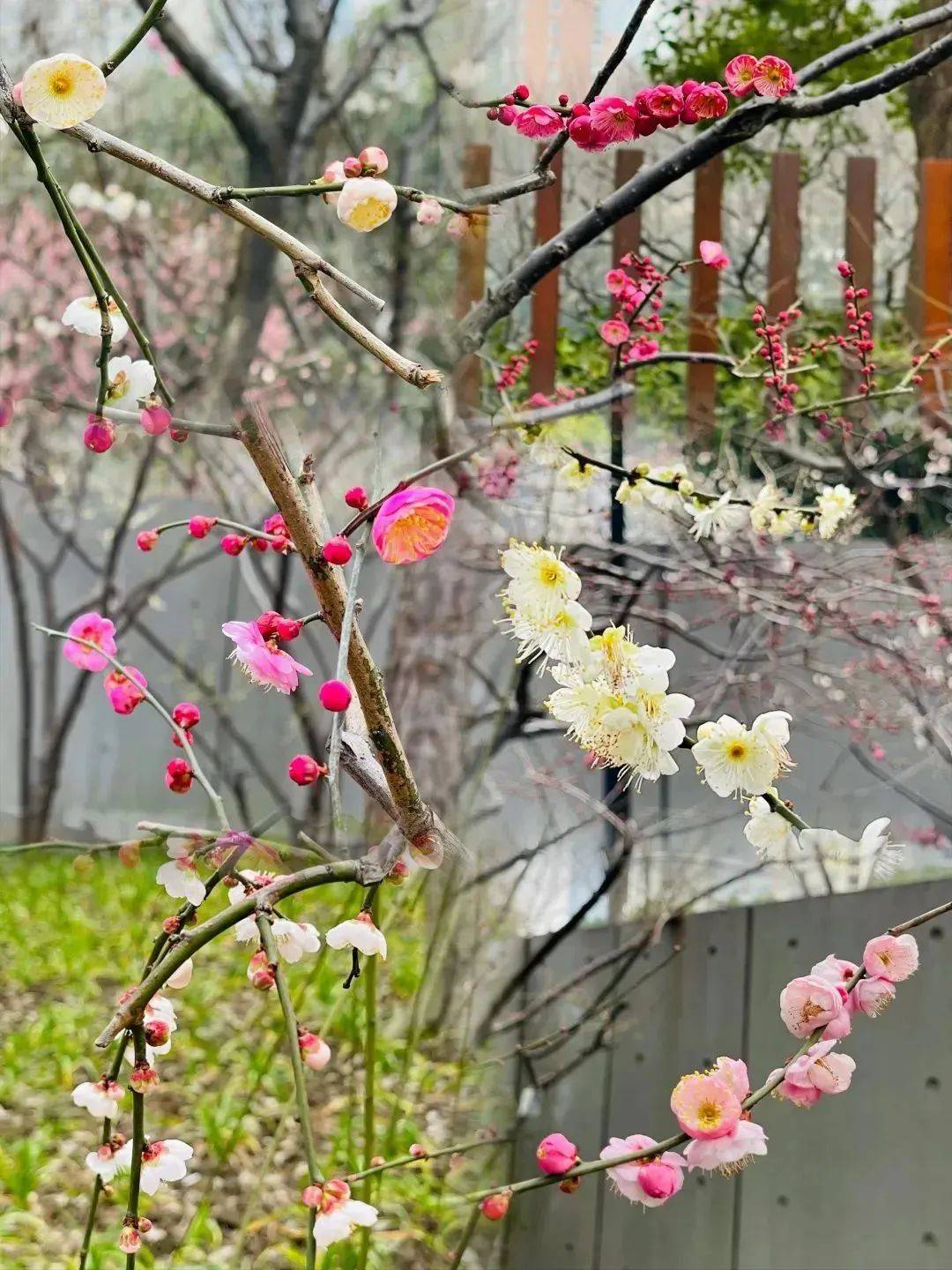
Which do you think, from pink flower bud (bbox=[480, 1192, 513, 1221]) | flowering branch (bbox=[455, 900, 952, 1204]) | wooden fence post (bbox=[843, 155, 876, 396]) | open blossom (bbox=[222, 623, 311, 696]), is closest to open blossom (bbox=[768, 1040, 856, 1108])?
flowering branch (bbox=[455, 900, 952, 1204])

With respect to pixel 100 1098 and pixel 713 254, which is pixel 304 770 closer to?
pixel 100 1098

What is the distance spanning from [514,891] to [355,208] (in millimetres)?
739

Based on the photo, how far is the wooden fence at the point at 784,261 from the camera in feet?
2.63

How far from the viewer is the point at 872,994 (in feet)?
1.27

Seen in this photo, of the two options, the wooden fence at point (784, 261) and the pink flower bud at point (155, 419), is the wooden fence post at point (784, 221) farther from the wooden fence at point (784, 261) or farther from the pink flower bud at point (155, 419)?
the pink flower bud at point (155, 419)

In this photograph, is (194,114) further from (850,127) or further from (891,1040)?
(891,1040)

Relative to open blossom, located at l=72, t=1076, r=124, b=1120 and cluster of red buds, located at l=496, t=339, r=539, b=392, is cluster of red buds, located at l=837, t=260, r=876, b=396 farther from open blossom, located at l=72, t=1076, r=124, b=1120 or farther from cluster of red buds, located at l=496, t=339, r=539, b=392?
open blossom, located at l=72, t=1076, r=124, b=1120

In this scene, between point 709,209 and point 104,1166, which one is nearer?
point 104,1166

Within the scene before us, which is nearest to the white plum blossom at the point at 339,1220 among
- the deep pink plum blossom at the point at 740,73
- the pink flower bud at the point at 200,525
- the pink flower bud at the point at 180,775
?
the pink flower bud at the point at 180,775

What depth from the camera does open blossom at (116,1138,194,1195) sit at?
1.31 feet

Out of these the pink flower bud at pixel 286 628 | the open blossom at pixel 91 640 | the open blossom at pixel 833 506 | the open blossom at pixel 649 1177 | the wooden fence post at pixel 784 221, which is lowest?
the open blossom at pixel 649 1177

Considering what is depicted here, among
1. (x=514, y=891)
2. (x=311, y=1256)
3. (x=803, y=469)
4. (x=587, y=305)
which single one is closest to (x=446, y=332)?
(x=587, y=305)

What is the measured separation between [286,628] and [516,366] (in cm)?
47

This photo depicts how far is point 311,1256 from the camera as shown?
402 millimetres
